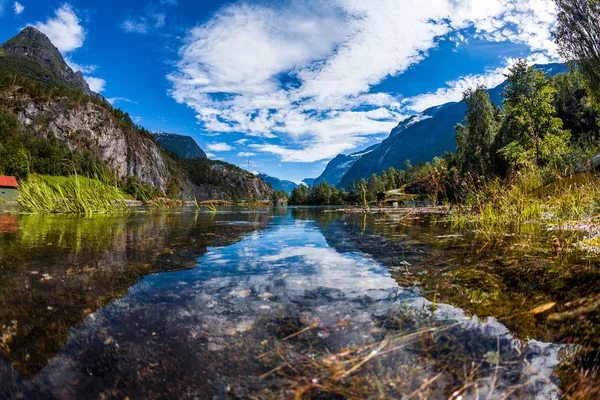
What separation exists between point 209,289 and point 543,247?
269 inches

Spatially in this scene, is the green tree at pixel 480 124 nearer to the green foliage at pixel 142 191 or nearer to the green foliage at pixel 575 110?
the green foliage at pixel 575 110

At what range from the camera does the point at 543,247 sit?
6.31 meters

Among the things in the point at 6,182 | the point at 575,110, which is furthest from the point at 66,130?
the point at 575,110

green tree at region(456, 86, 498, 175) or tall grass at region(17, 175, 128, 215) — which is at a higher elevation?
green tree at region(456, 86, 498, 175)

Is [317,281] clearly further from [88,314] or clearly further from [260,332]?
[88,314]

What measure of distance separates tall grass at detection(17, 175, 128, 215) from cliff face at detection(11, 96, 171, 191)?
14830 cm

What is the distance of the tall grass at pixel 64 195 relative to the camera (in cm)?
1997

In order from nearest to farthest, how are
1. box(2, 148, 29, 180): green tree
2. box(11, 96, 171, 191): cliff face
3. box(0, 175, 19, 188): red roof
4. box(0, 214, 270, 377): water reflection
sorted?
box(0, 214, 270, 377): water reflection → box(0, 175, 19, 188): red roof → box(2, 148, 29, 180): green tree → box(11, 96, 171, 191): cliff face

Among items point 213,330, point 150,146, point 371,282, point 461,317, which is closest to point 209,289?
point 213,330

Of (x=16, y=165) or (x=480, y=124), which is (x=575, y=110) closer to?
(x=480, y=124)

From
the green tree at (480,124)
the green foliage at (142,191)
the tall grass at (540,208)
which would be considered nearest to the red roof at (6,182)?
the green foliage at (142,191)

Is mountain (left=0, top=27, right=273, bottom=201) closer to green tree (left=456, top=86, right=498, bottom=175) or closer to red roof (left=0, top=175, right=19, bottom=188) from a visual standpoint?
red roof (left=0, top=175, right=19, bottom=188)

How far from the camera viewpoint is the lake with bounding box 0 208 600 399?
1.94 m

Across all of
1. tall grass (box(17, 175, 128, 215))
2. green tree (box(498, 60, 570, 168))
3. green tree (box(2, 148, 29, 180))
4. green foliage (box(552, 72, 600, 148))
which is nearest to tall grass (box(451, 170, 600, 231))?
tall grass (box(17, 175, 128, 215))
